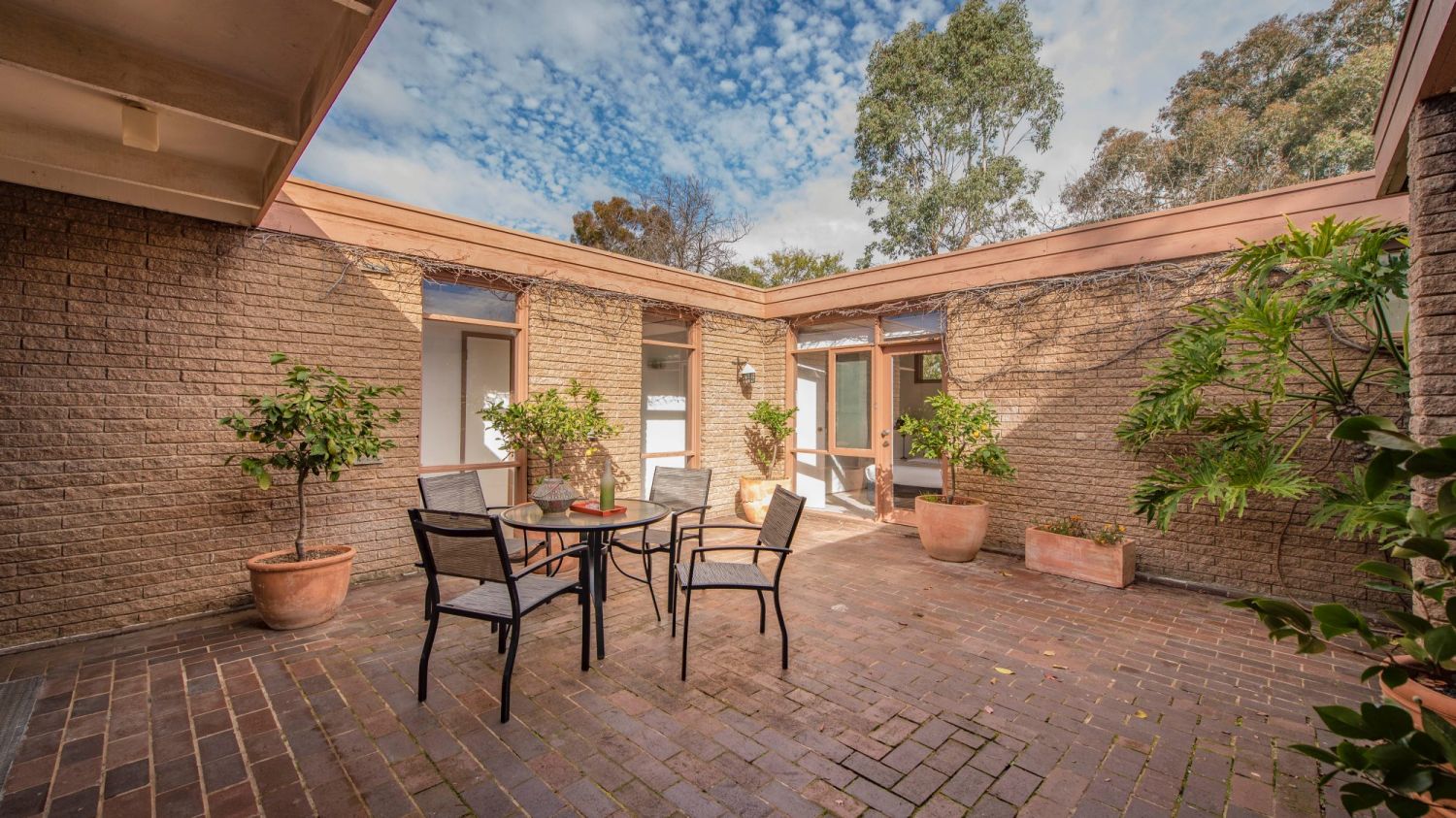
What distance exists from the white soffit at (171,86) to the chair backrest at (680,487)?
3.01 meters

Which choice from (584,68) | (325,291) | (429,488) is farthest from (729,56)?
(429,488)

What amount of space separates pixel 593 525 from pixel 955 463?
359cm

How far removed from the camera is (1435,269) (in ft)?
7.90

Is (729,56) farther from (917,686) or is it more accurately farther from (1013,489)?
(917,686)

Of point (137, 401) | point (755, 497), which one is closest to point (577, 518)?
point (137, 401)

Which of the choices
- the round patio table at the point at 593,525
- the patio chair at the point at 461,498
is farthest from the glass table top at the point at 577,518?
the patio chair at the point at 461,498

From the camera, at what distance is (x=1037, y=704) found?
2.87 meters

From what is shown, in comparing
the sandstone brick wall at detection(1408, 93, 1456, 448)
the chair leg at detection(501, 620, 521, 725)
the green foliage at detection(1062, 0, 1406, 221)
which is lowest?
the chair leg at detection(501, 620, 521, 725)

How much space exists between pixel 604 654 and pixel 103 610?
126 inches

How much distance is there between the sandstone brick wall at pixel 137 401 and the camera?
3506mm

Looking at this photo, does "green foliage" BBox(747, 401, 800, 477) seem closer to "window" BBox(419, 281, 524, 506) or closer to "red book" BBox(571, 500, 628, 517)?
"window" BBox(419, 281, 524, 506)

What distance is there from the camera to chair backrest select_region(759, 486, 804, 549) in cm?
324

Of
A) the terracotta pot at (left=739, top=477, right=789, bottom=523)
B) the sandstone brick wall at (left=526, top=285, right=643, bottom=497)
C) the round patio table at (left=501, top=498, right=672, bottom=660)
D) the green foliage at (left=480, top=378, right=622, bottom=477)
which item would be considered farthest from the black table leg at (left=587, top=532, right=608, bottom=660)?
the terracotta pot at (left=739, top=477, right=789, bottom=523)

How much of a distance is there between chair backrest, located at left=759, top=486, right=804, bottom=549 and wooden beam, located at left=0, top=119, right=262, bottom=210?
3.88 m
